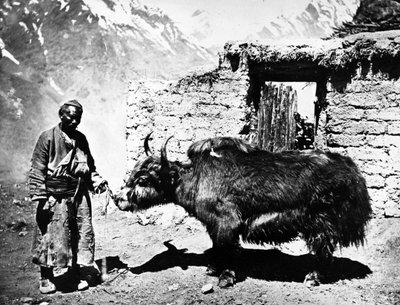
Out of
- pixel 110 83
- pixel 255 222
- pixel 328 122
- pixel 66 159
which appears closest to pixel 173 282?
pixel 255 222

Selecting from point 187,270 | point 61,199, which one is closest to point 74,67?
point 61,199

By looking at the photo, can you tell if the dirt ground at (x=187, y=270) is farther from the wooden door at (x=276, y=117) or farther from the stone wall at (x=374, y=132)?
the wooden door at (x=276, y=117)

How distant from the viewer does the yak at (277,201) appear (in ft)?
13.2

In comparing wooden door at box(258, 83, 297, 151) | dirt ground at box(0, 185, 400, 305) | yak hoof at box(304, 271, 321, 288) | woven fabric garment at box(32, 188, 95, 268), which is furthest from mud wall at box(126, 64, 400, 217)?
woven fabric garment at box(32, 188, 95, 268)

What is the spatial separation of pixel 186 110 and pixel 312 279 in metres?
3.26

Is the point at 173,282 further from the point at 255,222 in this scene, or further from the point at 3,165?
the point at 3,165

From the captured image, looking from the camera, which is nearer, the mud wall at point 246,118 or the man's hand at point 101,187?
the man's hand at point 101,187

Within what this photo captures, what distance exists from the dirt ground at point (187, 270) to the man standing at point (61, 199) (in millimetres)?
387

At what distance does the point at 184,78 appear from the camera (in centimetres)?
607

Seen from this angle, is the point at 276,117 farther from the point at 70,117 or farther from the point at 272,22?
the point at 272,22

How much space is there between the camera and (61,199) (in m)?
4.02

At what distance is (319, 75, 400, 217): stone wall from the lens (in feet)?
16.9

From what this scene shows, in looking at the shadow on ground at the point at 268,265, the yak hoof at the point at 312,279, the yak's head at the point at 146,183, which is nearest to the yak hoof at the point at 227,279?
the shadow on ground at the point at 268,265

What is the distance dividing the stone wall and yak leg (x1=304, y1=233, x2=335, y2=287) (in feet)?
5.22
